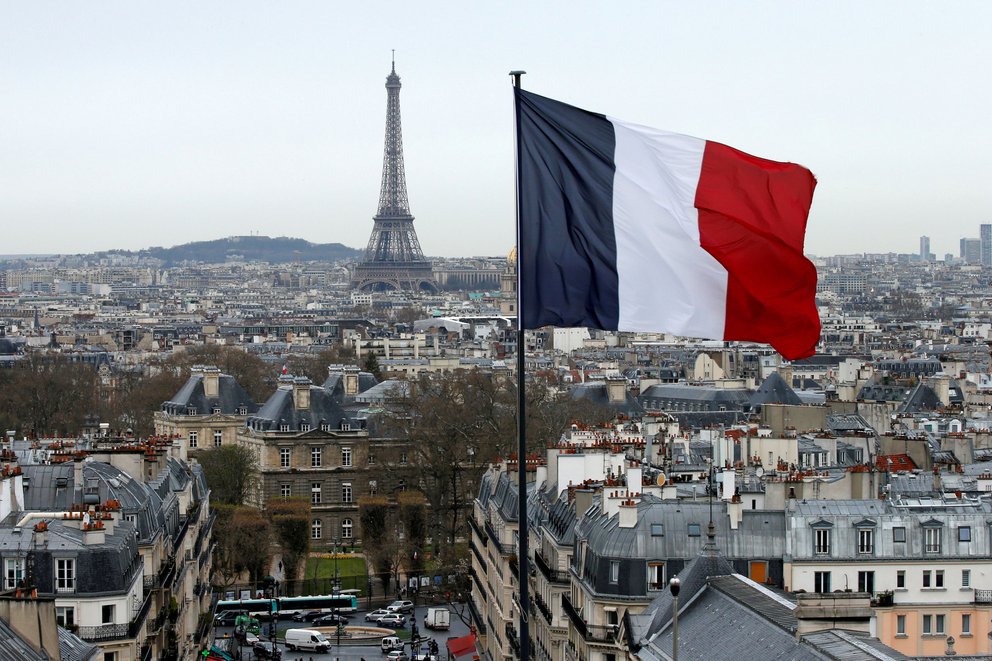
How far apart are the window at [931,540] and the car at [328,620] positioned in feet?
82.4

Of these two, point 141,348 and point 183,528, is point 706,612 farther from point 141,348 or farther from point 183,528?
point 141,348

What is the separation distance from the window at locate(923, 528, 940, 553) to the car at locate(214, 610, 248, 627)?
2581 cm

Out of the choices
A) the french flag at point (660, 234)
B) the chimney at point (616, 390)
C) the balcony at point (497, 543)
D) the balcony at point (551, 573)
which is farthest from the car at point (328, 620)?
the french flag at point (660, 234)

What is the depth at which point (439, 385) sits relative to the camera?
88.6m

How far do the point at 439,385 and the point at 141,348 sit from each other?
98906mm

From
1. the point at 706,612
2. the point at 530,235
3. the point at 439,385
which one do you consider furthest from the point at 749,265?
the point at 439,385

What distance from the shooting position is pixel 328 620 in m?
55.7

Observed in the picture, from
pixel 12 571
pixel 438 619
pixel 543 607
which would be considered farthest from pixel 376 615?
pixel 12 571

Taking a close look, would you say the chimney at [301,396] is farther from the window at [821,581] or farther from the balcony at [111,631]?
the window at [821,581]

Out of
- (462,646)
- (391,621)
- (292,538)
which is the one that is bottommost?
(391,621)

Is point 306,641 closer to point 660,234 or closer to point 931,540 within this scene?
point 931,540

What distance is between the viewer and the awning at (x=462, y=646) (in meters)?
49.2

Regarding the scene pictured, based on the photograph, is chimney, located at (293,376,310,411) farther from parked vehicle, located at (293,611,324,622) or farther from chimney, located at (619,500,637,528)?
chimney, located at (619,500,637,528)

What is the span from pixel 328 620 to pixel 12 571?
24.3m
